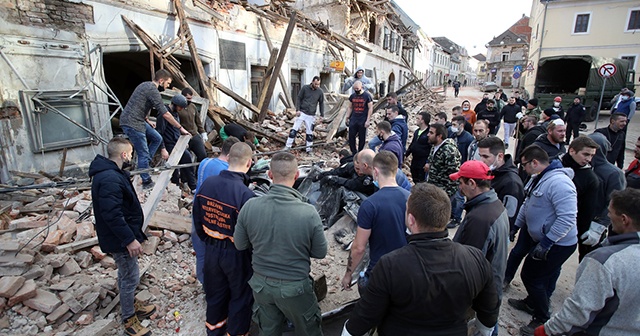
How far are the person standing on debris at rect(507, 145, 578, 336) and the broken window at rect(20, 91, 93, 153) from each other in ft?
24.0

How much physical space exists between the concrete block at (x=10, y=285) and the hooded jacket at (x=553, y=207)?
497 cm

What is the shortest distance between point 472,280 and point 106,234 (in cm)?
296

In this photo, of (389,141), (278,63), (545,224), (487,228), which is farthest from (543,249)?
(278,63)

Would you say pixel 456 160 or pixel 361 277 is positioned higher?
pixel 456 160

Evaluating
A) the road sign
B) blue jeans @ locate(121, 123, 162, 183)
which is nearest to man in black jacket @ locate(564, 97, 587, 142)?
the road sign

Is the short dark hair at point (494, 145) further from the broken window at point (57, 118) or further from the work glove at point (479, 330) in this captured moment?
the broken window at point (57, 118)

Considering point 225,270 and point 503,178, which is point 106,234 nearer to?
point 225,270

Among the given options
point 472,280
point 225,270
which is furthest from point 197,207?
point 472,280

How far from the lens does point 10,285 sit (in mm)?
2932

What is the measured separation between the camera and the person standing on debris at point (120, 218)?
8.89ft

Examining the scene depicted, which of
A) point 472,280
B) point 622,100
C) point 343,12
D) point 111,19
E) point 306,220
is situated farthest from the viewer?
point 343,12

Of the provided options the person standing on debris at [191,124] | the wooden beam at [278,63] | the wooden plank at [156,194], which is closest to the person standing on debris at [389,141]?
the wooden plank at [156,194]

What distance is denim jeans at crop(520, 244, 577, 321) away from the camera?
9.76 ft

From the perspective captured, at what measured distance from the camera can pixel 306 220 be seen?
2.31 metres
